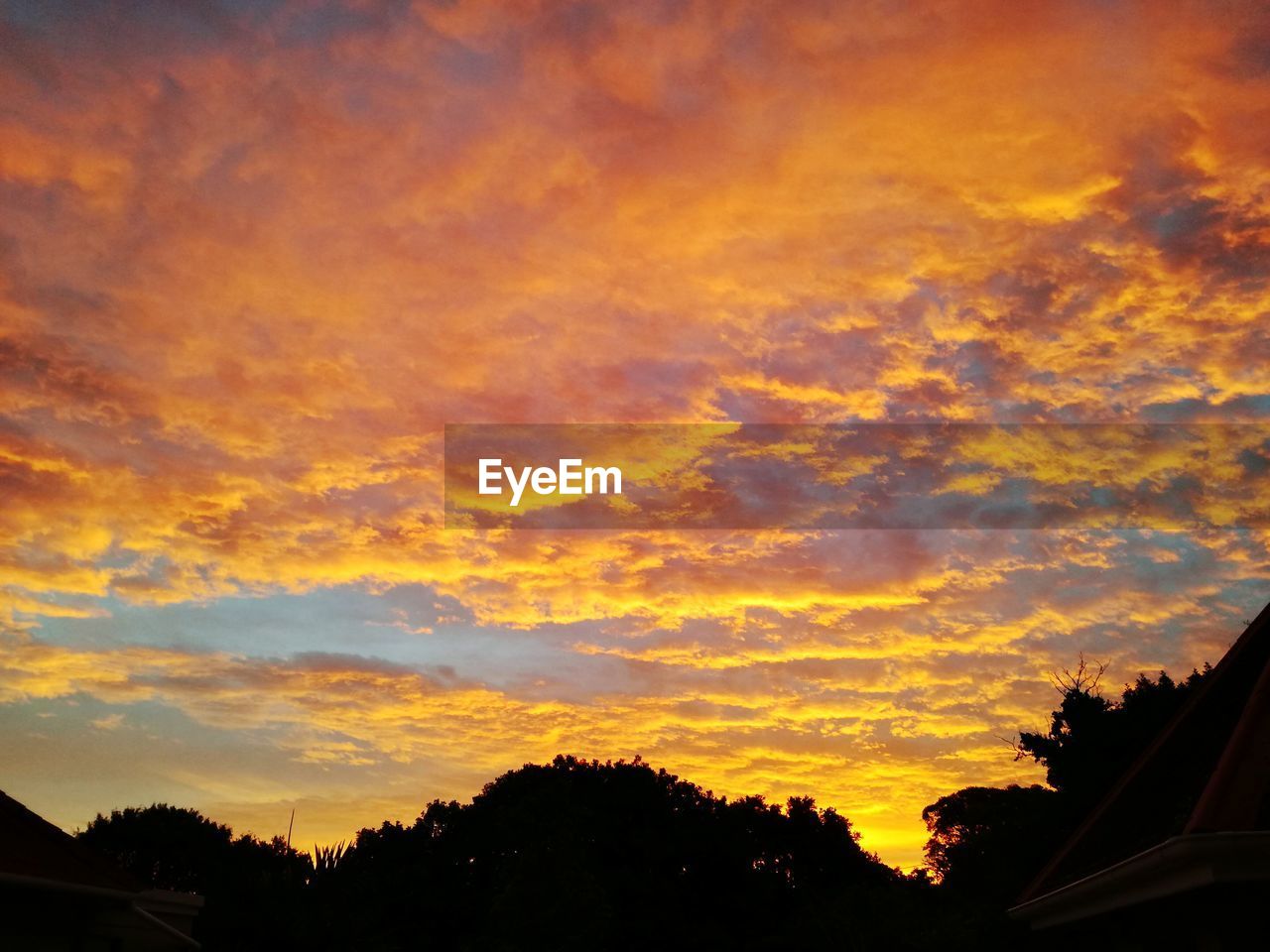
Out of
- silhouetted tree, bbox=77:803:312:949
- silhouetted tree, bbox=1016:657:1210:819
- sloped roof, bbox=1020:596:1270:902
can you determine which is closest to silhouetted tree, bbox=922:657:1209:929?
silhouetted tree, bbox=1016:657:1210:819

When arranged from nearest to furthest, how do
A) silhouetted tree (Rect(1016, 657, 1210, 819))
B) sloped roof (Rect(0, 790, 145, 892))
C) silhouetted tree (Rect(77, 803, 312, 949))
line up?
sloped roof (Rect(0, 790, 145, 892)), silhouetted tree (Rect(1016, 657, 1210, 819)), silhouetted tree (Rect(77, 803, 312, 949))

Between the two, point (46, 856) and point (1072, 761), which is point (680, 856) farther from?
point (46, 856)

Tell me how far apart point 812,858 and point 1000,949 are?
32.9 meters

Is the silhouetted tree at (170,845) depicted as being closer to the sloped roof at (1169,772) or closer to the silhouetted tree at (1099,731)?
the silhouetted tree at (1099,731)

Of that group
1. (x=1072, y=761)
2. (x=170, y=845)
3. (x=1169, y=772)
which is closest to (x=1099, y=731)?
(x=1072, y=761)

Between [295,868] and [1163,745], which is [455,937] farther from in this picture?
[1163,745]

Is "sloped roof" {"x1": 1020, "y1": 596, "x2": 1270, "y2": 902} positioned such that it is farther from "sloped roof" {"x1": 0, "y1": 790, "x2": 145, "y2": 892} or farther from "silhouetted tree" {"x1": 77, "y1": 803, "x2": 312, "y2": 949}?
"silhouetted tree" {"x1": 77, "y1": 803, "x2": 312, "y2": 949}

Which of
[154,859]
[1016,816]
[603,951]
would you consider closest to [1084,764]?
[1016,816]

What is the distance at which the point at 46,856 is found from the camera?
621 inches

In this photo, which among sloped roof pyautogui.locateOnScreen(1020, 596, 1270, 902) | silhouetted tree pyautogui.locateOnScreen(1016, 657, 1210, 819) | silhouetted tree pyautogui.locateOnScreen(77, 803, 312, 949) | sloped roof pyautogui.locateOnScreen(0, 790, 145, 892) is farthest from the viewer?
silhouetted tree pyautogui.locateOnScreen(77, 803, 312, 949)

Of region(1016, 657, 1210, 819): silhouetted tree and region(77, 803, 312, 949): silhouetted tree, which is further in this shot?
region(77, 803, 312, 949): silhouetted tree

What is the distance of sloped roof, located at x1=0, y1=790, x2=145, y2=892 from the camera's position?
48.2ft

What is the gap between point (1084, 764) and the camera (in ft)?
126

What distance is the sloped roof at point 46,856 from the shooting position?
1469 cm
